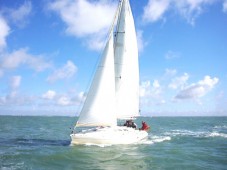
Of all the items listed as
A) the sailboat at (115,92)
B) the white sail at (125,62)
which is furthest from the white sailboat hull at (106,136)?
the white sail at (125,62)

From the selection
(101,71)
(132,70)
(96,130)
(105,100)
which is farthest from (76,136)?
(132,70)

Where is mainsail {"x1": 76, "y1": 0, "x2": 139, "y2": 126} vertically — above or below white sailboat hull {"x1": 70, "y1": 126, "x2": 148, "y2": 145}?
above

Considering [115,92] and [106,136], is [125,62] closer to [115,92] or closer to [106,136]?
[115,92]

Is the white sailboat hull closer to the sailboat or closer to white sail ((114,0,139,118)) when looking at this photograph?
the sailboat

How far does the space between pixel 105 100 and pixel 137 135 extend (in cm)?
545

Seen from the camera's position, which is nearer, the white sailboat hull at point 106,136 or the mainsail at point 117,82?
the white sailboat hull at point 106,136

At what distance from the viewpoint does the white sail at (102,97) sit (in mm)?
29078

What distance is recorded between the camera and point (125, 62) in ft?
109

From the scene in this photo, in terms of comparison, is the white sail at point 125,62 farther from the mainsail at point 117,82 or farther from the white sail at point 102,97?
the white sail at point 102,97

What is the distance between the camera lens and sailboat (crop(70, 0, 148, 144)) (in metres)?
29.1

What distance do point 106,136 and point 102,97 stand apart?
3.61m

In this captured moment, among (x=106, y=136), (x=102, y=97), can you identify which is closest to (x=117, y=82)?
(x=102, y=97)

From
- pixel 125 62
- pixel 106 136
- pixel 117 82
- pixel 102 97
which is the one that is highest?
pixel 125 62

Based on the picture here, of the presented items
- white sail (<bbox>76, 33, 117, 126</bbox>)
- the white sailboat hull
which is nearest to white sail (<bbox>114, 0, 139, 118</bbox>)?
white sail (<bbox>76, 33, 117, 126</bbox>)
